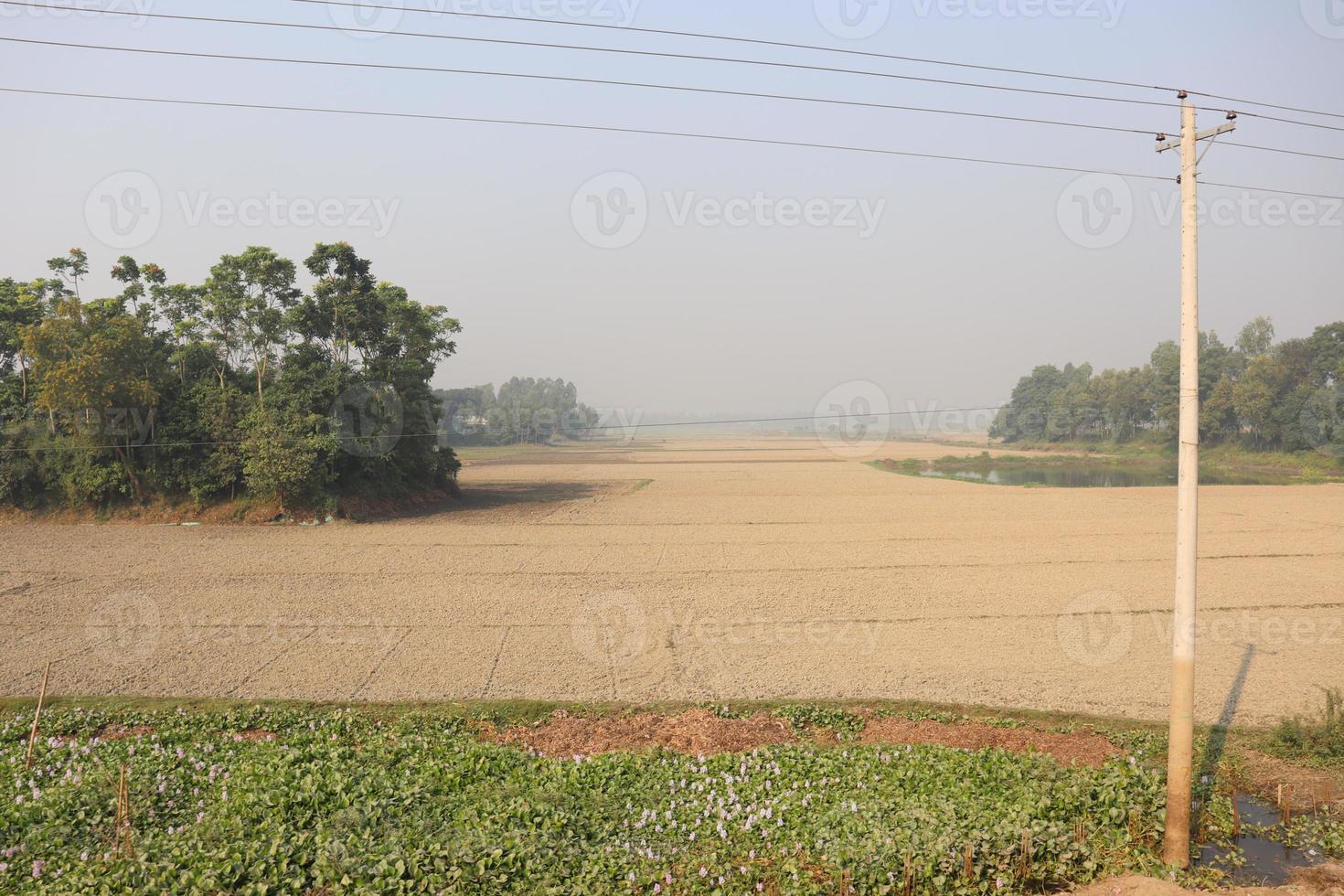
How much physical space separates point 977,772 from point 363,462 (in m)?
25.6

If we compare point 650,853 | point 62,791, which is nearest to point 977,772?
point 650,853

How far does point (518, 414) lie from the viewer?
4264 inches

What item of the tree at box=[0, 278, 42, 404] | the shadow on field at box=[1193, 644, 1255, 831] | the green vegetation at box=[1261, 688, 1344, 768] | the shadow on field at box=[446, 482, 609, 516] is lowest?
the shadow on field at box=[1193, 644, 1255, 831]

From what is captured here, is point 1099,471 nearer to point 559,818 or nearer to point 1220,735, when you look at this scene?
point 1220,735

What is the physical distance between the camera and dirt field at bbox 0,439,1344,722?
1174 centimetres

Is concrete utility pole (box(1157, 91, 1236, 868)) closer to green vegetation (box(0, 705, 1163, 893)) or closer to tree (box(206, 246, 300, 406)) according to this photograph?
green vegetation (box(0, 705, 1163, 893))

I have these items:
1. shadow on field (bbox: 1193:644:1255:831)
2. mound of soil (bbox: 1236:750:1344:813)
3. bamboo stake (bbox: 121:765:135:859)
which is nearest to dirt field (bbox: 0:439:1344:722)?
shadow on field (bbox: 1193:644:1255:831)

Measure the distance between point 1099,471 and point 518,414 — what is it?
71655mm

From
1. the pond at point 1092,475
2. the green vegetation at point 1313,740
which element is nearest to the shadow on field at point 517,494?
the pond at point 1092,475

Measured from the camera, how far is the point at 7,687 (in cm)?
1139

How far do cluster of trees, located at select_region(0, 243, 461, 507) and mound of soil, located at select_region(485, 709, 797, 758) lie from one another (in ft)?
63.3

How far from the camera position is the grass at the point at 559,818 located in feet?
19.9

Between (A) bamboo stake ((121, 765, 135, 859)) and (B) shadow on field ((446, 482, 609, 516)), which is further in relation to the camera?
(B) shadow on field ((446, 482, 609, 516))

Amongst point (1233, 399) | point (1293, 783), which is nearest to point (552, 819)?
point (1293, 783)
